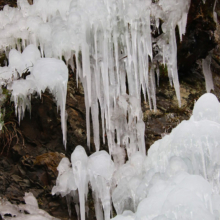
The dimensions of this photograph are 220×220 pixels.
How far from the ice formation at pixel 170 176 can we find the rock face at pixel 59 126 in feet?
1.14

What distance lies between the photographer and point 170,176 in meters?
3.01

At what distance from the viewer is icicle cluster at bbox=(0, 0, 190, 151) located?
4383 millimetres

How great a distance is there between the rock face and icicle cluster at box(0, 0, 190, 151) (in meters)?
0.44

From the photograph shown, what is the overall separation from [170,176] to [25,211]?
2002 mm

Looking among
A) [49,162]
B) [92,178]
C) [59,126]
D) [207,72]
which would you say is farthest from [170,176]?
[207,72]

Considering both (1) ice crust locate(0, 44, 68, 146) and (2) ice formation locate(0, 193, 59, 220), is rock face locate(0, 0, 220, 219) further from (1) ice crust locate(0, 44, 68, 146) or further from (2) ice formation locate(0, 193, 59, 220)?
(1) ice crust locate(0, 44, 68, 146)

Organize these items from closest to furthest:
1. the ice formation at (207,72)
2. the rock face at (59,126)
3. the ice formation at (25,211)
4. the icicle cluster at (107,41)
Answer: the ice formation at (25,211) → the rock face at (59,126) → the icicle cluster at (107,41) → the ice formation at (207,72)

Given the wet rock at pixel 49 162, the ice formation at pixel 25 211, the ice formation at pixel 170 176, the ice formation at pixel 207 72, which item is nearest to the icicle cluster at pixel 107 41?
the wet rock at pixel 49 162

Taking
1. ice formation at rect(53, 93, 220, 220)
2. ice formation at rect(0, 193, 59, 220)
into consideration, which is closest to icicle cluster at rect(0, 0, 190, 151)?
ice formation at rect(53, 93, 220, 220)

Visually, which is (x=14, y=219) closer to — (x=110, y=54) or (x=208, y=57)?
(x=110, y=54)

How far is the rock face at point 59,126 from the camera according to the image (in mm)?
4141

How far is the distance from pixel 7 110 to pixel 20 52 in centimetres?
107

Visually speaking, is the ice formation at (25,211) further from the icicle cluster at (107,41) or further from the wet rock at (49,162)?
the icicle cluster at (107,41)

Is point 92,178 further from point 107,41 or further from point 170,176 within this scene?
point 107,41
